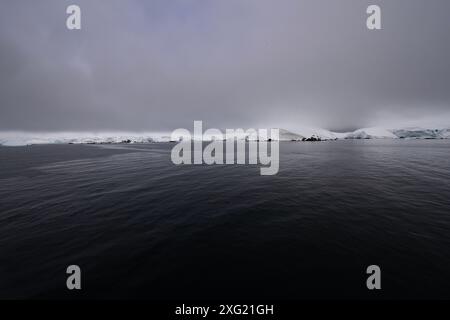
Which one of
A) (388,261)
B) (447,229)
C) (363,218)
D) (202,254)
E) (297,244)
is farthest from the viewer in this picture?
(363,218)

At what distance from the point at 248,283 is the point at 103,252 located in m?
6.95

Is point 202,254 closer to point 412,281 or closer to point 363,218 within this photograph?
point 412,281

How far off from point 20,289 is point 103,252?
2.54 meters

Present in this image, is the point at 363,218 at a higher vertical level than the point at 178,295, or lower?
higher

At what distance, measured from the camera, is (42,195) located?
16.3 meters

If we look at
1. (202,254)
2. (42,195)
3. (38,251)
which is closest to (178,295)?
(202,254)

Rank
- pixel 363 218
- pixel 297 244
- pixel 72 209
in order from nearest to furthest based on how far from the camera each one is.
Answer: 1. pixel 297 244
2. pixel 363 218
3. pixel 72 209

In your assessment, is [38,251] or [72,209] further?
[72,209]
